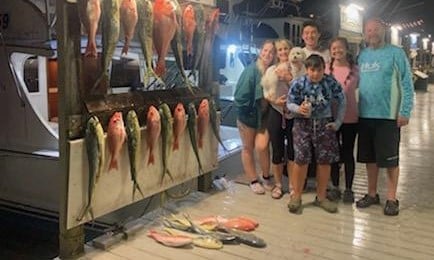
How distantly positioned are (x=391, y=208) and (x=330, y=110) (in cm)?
94

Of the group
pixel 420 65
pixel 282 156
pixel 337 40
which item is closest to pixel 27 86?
pixel 282 156

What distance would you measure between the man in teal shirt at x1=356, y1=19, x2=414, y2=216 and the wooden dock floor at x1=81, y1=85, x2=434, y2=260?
298 mm

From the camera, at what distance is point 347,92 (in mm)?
3955

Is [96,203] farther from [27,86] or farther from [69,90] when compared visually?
[27,86]

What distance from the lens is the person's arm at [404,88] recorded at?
3678 mm

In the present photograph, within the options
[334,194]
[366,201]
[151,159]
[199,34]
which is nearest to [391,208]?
[366,201]

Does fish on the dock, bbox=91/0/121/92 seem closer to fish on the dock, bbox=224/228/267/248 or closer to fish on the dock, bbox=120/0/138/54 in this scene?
fish on the dock, bbox=120/0/138/54

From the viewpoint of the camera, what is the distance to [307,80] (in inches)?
149

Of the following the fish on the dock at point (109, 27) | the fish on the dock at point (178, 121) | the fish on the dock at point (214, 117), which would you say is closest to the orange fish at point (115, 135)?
the fish on the dock at point (109, 27)

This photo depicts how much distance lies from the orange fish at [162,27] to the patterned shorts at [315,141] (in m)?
1.17

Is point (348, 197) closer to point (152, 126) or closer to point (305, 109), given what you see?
point (305, 109)

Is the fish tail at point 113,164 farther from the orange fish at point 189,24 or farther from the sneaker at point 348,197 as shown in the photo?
the sneaker at point 348,197

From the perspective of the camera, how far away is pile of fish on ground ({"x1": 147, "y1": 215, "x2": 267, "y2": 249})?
324 cm

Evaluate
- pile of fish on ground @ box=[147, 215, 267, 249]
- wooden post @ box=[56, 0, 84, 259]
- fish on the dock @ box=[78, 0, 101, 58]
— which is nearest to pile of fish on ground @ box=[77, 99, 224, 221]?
wooden post @ box=[56, 0, 84, 259]
